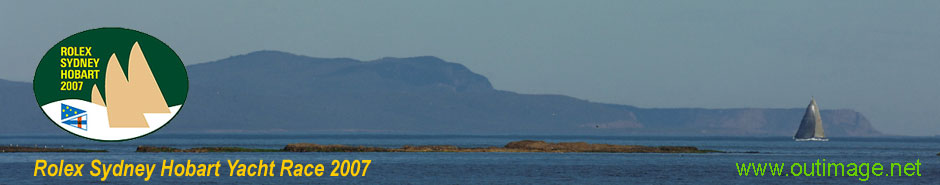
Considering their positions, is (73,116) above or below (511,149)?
below

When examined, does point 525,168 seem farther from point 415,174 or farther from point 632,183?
point 632,183

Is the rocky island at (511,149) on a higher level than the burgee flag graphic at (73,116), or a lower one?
higher

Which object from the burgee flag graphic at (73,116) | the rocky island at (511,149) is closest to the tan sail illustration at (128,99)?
the burgee flag graphic at (73,116)

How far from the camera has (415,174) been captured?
339 ft

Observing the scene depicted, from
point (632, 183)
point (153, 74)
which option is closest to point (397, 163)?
point (632, 183)

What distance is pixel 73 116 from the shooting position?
51.4 meters

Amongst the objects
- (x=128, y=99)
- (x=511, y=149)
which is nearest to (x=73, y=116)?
(x=128, y=99)

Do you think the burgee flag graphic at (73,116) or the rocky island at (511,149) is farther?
the rocky island at (511,149)

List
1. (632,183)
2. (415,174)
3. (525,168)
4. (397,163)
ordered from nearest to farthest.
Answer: (632,183) < (415,174) < (525,168) < (397,163)

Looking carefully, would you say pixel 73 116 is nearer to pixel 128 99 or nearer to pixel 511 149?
pixel 128 99

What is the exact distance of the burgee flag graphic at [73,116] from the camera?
50.8 metres

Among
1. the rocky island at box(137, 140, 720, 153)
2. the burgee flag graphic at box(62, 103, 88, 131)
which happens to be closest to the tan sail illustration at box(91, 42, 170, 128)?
the burgee flag graphic at box(62, 103, 88, 131)

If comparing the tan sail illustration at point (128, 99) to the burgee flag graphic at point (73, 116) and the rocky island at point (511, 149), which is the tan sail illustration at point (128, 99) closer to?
the burgee flag graphic at point (73, 116)

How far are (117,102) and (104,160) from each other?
79.3m
